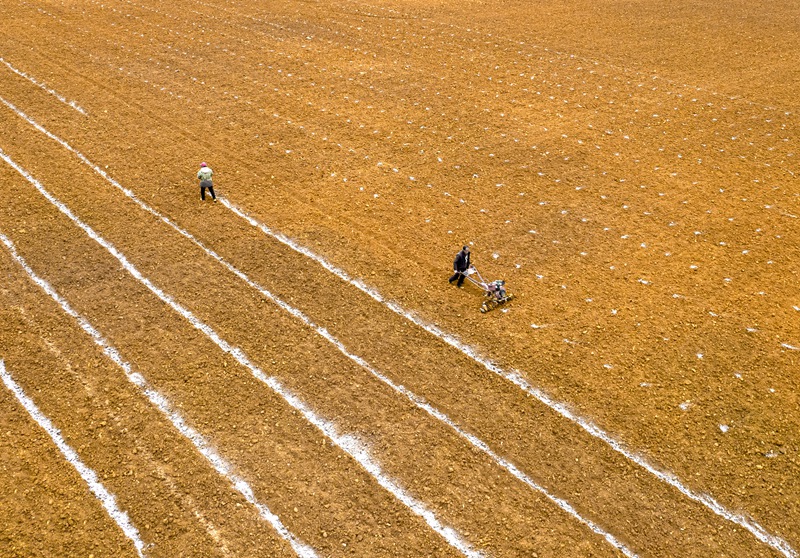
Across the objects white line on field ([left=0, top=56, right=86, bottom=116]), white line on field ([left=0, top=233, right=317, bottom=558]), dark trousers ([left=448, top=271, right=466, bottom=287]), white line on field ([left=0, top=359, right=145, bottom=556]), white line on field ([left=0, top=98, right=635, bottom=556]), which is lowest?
white line on field ([left=0, top=359, right=145, bottom=556])

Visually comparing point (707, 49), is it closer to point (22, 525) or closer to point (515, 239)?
point (515, 239)

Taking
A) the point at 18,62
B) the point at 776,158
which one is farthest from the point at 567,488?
the point at 18,62

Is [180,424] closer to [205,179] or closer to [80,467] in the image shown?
[80,467]

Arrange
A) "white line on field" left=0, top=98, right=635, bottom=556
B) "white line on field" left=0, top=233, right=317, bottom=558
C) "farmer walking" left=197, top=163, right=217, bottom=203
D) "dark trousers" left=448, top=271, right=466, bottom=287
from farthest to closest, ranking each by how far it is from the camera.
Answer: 1. "farmer walking" left=197, top=163, right=217, bottom=203
2. "dark trousers" left=448, top=271, right=466, bottom=287
3. "white line on field" left=0, top=98, right=635, bottom=556
4. "white line on field" left=0, top=233, right=317, bottom=558

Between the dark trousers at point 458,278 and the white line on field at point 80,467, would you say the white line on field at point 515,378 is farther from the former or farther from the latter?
the white line on field at point 80,467

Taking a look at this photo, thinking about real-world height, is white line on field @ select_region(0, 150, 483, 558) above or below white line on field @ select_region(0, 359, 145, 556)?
above

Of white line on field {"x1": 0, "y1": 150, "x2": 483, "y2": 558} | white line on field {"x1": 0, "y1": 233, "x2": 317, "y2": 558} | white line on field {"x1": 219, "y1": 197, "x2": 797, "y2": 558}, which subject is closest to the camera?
white line on field {"x1": 0, "y1": 233, "x2": 317, "y2": 558}

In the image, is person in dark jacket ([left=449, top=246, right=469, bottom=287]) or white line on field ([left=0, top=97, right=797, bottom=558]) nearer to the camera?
white line on field ([left=0, top=97, right=797, bottom=558])

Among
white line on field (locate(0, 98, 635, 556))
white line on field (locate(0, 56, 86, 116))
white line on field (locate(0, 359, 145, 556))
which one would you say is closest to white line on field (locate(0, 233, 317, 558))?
white line on field (locate(0, 359, 145, 556))

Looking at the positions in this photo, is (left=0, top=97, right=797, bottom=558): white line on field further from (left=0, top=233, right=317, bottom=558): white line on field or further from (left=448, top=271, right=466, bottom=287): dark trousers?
(left=0, top=233, right=317, bottom=558): white line on field
